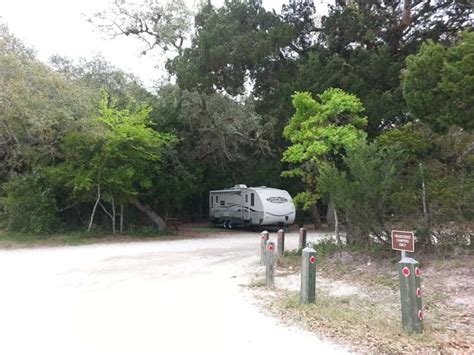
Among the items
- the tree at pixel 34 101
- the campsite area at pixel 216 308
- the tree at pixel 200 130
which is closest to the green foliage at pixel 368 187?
the campsite area at pixel 216 308

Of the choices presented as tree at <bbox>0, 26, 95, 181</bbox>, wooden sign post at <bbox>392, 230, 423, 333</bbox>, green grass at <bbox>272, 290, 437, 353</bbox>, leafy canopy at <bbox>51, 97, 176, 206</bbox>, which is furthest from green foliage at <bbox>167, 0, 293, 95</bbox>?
wooden sign post at <bbox>392, 230, 423, 333</bbox>

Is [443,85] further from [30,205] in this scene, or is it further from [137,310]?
[30,205]

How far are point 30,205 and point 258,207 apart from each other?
10500 millimetres

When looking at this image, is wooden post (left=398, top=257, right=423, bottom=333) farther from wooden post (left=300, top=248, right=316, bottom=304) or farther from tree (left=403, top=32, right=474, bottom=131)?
tree (left=403, top=32, right=474, bottom=131)

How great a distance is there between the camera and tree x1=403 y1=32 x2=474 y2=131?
783 centimetres

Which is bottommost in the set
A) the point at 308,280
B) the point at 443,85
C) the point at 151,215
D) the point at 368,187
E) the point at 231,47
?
the point at 308,280

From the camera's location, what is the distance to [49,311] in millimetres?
6570

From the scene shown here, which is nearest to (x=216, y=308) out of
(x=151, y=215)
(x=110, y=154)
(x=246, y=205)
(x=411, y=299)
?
(x=411, y=299)

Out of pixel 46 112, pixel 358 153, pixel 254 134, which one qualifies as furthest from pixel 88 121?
pixel 358 153

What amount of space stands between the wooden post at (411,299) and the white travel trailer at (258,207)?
50.6 feet

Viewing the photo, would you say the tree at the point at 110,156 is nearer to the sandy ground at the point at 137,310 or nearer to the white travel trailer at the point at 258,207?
the white travel trailer at the point at 258,207

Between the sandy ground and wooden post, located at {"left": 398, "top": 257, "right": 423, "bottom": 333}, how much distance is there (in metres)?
1.04

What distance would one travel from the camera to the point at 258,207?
22.2 metres

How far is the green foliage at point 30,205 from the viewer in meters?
18.0
